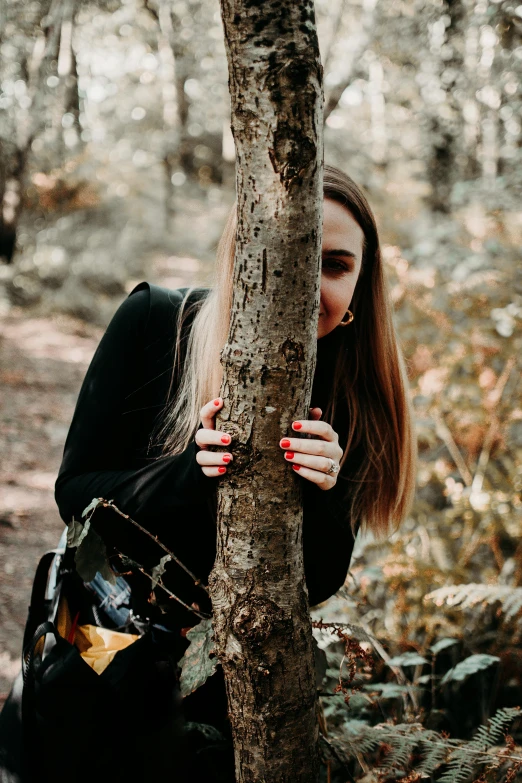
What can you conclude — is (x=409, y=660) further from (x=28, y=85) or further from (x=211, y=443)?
(x=28, y=85)

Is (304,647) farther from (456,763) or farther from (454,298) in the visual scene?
(454,298)

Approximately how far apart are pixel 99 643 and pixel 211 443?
2.51 ft

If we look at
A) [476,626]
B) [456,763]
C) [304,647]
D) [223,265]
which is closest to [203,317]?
[223,265]

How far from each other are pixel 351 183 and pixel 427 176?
1476 cm

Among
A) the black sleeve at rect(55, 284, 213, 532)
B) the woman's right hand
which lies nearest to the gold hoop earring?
the black sleeve at rect(55, 284, 213, 532)

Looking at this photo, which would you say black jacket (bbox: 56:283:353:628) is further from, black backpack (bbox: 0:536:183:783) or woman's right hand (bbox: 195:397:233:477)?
black backpack (bbox: 0:536:183:783)

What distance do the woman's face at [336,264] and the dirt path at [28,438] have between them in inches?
94.1

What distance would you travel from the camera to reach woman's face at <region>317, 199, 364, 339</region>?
165cm

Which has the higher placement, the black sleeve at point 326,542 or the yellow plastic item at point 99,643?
the black sleeve at point 326,542

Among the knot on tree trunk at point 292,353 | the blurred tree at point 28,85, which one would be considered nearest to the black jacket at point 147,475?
the knot on tree trunk at point 292,353

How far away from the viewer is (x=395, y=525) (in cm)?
199

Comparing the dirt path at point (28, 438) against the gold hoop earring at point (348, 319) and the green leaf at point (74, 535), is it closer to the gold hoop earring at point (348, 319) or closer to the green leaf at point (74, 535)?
the green leaf at point (74, 535)

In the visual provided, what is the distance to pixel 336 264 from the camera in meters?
1.68

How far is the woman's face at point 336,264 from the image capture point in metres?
1.65
